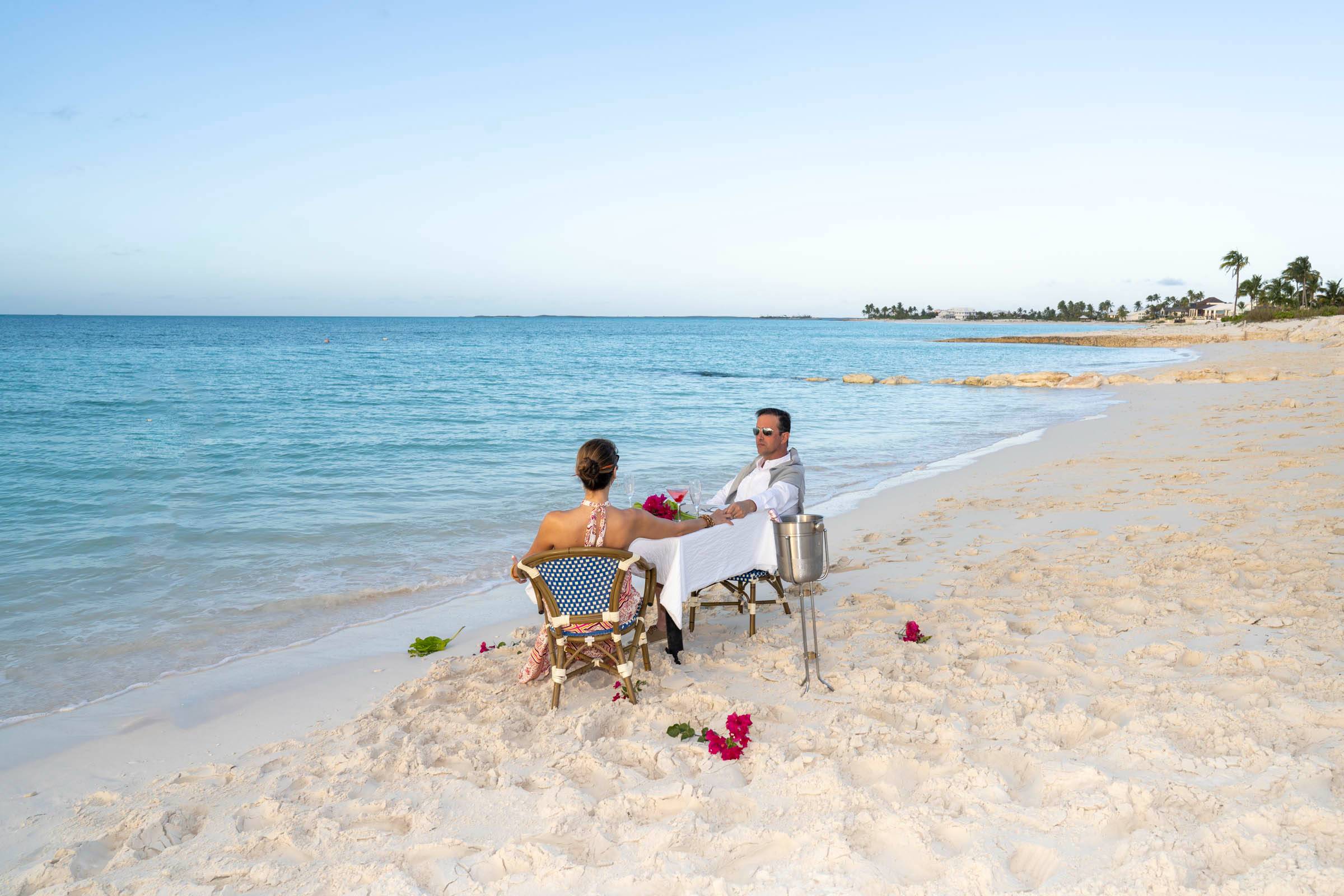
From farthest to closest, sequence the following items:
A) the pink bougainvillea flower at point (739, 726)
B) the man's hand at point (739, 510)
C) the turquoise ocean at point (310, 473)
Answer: the turquoise ocean at point (310, 473) < the man's hand at point (739, 510) < the pink bougainvillea flower at point (739, 726)

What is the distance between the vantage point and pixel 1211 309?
101 metres

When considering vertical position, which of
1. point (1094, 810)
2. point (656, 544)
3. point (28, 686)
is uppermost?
point (656, 544)

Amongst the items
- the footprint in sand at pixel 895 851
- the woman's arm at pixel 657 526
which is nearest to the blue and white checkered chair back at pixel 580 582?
the woman's arm at pixel 657 526

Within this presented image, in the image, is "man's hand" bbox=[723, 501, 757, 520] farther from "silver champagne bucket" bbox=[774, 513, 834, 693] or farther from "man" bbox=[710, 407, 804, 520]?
"silver champagne bucket" bbox=[774, 513, 834, 693]

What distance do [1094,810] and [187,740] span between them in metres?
4.55

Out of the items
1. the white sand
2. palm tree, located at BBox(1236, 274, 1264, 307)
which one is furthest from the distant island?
the white sand

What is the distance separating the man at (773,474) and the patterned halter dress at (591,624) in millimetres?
1032

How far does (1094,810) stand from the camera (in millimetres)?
3121

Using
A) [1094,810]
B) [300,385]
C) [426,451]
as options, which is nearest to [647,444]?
[426,451]

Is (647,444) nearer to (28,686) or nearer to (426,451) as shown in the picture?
(426,451)

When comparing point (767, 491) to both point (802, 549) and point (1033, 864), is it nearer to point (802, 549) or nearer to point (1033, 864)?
point (802, 549)

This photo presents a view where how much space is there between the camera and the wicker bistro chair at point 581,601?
433 centimetres

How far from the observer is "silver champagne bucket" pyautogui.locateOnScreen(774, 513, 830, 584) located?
396cm

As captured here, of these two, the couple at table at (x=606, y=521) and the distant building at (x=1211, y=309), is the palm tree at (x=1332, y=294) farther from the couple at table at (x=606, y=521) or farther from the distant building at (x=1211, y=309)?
the couple at table at (x=606, y=521)
